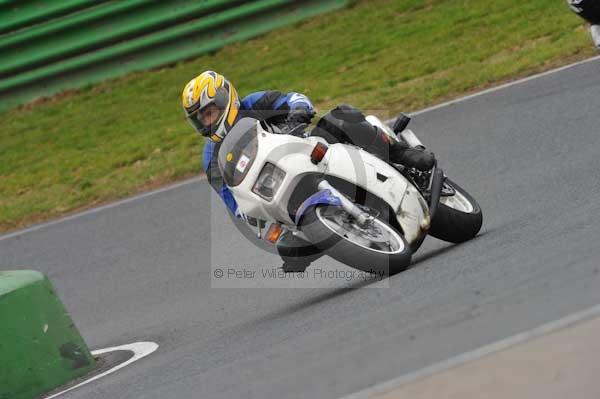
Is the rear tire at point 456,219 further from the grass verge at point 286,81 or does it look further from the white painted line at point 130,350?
the grass verge at point 286,81

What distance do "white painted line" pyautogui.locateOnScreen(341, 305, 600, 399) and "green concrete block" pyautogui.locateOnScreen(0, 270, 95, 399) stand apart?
2.86 metres

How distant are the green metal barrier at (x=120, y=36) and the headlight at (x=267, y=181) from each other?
29.8 ft

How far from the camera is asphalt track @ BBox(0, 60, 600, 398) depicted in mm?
5492

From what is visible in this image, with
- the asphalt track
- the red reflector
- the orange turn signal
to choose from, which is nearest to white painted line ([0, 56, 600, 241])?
the asphalt track

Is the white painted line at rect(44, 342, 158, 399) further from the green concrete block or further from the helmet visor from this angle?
the helmet visor

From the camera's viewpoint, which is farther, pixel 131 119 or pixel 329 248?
pixel 131 119

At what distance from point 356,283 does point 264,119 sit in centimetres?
111

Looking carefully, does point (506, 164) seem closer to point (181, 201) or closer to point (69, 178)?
point (181, 201)

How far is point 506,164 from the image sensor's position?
9781 millimetres

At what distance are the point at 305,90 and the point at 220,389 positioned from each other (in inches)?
348

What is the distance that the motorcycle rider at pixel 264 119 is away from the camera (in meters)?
7.45

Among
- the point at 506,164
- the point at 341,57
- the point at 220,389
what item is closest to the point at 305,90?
the point at 341,57

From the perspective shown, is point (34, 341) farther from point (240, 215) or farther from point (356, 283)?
point (356, 283)

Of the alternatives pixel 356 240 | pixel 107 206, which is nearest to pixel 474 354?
pixel 356 240
